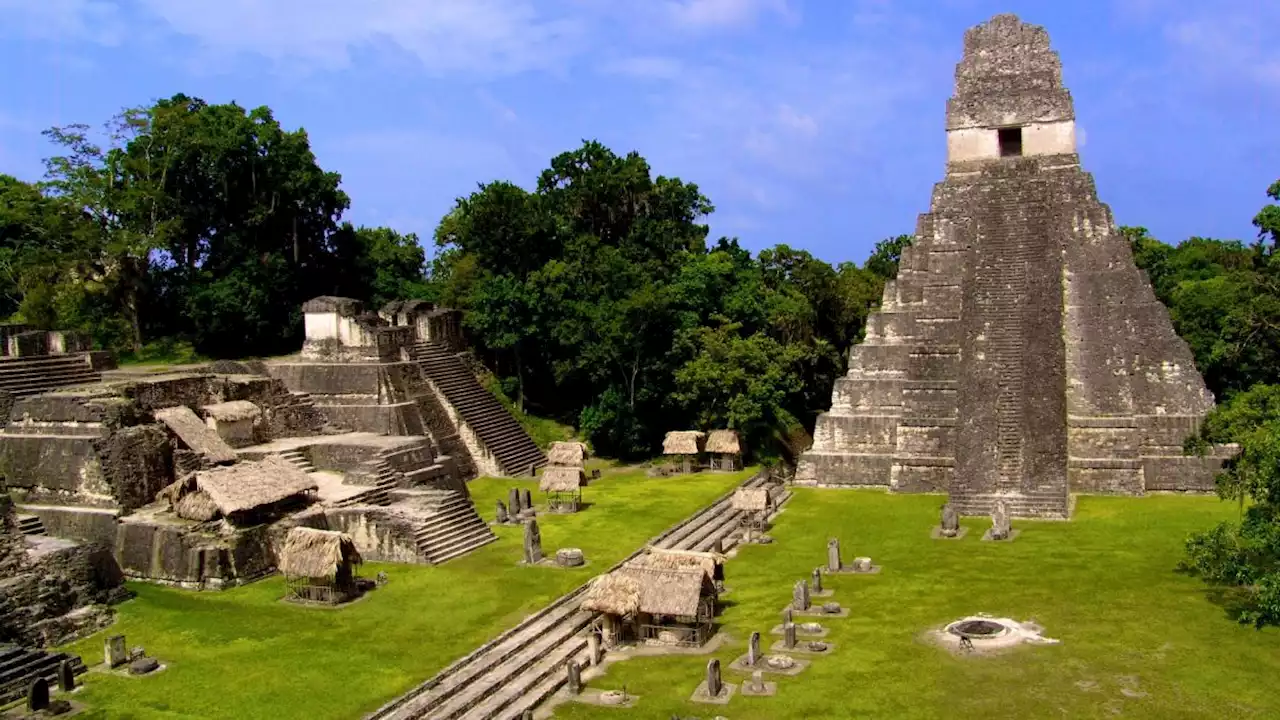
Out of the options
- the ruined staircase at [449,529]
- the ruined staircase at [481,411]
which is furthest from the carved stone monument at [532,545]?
the ruined staircase at [481,411]

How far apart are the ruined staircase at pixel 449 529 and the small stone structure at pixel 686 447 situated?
944cm

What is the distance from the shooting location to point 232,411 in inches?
1118

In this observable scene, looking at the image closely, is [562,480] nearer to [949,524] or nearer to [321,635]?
[949,524]

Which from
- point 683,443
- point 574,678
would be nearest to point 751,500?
point 683,443

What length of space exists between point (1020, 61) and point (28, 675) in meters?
31.6

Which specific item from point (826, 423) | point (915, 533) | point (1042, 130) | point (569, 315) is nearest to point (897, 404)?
point (826, 423)

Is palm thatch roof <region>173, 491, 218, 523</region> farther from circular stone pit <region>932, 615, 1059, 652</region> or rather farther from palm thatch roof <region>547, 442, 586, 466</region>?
circular stone pit <region>932, 615, 1059, 652</region>

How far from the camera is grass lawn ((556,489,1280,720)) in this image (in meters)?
15.4

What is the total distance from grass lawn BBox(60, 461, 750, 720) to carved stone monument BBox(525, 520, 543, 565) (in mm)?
407

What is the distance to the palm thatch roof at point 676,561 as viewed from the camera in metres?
19.4

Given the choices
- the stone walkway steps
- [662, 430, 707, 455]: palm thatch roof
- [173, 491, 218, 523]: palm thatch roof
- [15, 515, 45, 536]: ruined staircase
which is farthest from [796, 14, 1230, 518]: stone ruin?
[15, 515, 45, 536]: ruined staircase

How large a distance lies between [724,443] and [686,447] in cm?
123

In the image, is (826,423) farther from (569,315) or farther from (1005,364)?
(569,315)

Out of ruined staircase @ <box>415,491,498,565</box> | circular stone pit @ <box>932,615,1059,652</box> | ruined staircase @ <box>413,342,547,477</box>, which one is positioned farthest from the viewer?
ruined staircase @ <box>413,342,547,477</box>
